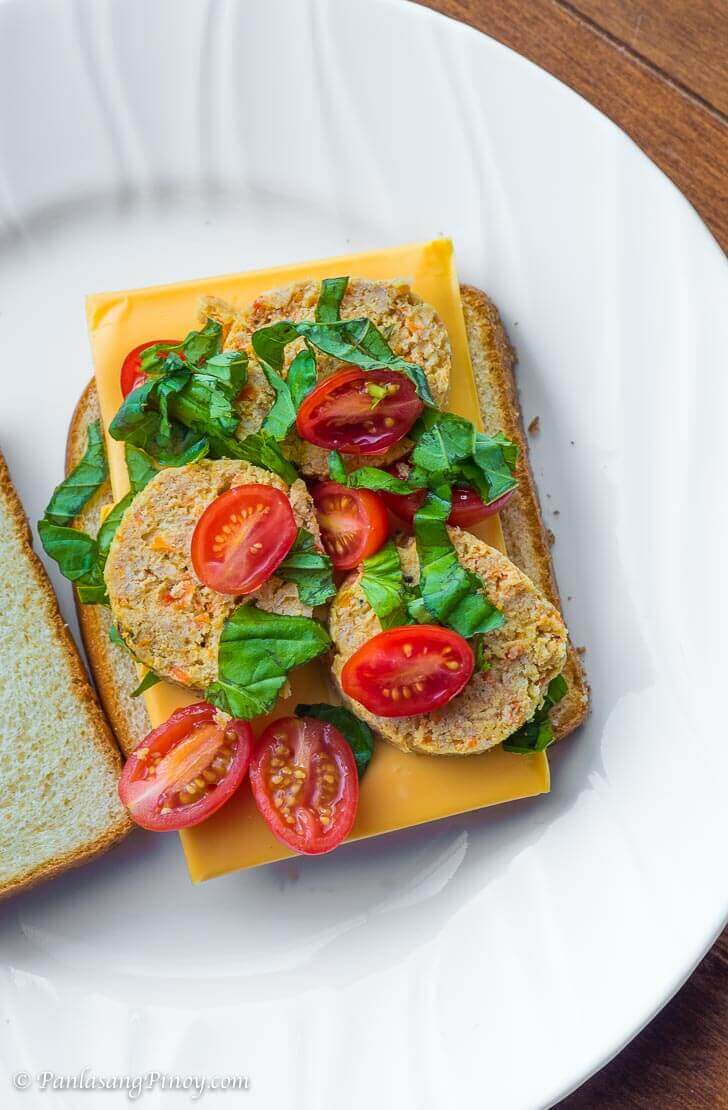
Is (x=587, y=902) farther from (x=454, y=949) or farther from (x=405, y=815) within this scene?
(x=405, y=815)

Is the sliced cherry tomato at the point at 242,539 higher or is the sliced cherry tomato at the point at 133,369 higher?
the sliced cherry tomato at the point at 133,369

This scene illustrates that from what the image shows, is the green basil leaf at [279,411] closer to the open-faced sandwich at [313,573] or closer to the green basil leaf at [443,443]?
the open-faced sandwich at [313,573]

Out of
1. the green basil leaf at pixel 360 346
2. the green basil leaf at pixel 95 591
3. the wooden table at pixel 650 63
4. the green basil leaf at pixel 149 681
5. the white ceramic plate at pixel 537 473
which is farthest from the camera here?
the wooden table at pixel 650 63

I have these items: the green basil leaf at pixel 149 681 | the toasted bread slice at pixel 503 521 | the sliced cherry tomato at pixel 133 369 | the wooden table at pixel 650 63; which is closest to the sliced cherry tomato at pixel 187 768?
the green basil leaf at pixel 149 681

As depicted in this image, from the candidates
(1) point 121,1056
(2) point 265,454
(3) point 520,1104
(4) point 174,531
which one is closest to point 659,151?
(2) point 265,454

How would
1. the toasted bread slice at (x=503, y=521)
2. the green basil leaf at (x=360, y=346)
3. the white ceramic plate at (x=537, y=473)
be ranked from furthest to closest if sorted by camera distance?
the toasted bread slice at (x=503, y=521), the white ceramic plate at (x=537, y=473), the green basil leaf at (x=360, y=346)

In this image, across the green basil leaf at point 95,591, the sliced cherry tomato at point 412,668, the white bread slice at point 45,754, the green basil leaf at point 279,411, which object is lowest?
the white bread slice at point 45,754

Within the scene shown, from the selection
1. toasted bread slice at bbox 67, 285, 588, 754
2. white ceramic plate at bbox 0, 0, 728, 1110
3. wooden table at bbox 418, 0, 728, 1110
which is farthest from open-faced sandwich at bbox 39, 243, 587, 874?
wooden table at bbox 418, 0, 728, 1110
